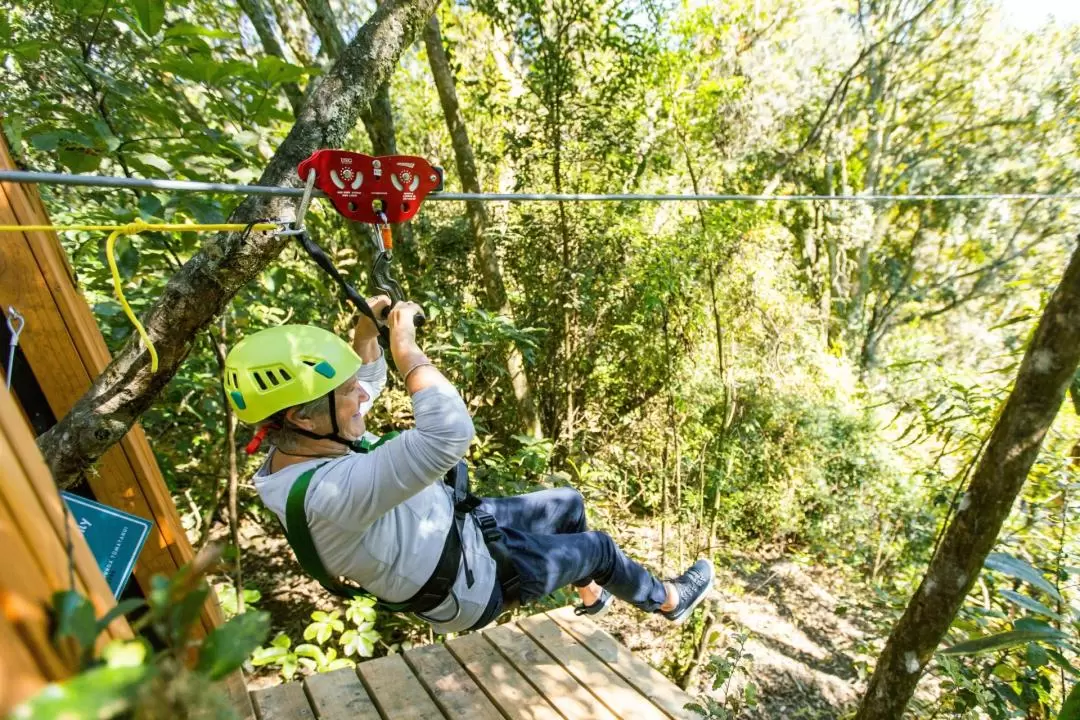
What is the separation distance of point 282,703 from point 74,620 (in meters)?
2.35

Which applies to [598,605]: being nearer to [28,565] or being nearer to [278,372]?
[278,372]

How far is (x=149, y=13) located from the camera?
157 cm

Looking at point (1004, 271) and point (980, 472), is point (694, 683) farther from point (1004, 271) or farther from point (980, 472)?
point (1004, 271)

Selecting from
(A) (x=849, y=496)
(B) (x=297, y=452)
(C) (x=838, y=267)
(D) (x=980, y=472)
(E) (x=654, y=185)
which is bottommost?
(A) (x=849, y=496)

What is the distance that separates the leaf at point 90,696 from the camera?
0.32 meters

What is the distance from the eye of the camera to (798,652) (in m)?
5.38

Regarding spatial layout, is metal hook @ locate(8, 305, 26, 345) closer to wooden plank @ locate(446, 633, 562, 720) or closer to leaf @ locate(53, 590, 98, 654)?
leaf @ locate(53, 590, 98, 654)

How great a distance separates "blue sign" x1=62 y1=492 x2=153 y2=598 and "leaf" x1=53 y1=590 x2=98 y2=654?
1173 millimetres

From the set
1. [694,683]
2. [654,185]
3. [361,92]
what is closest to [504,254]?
[654,185]

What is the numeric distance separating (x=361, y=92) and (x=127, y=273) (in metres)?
0.96

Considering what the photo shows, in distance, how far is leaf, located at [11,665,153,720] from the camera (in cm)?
32

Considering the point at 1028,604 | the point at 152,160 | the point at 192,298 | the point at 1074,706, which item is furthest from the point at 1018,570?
the point at 152,160

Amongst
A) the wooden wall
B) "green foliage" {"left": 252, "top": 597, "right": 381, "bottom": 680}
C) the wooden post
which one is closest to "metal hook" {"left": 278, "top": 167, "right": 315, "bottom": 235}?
the wooden post

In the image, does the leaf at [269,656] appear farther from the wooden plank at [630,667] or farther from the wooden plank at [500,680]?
the wooden plank at [630,667]
